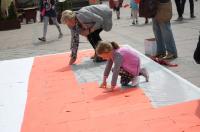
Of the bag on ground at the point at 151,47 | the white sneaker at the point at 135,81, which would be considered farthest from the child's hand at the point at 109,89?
the bag on ground at the point at 151,47

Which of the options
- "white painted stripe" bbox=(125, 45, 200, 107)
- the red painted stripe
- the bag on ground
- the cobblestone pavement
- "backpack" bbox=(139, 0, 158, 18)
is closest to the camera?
the red painted stripe

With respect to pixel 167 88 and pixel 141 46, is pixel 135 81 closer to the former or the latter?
pixel 167 88

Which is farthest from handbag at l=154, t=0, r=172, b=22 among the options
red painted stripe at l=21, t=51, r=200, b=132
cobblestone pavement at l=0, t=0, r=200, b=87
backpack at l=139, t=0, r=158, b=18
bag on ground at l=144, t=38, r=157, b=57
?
red painted stripe at l=21, t=51, r=200, b=132

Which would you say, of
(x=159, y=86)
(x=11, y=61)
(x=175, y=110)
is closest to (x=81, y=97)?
(x=159, y=86)

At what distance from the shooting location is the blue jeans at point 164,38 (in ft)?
24.9

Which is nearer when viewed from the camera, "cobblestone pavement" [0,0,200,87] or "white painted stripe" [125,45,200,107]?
"white painted stripe" [125,45,200,107]

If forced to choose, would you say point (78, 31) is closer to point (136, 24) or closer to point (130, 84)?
point (130, 84)

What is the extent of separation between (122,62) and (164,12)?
7.30ft

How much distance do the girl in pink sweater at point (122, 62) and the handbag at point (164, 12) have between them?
1841 mm

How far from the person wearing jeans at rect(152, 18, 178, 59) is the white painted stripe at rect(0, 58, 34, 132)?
8.18 feet

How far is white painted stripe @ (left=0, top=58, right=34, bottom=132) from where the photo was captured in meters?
5.20

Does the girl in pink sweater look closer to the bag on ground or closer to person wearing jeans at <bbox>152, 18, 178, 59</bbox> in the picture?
person wearing jeans at <bbox>152, 18, 178, 59</bbox>

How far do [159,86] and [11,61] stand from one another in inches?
172

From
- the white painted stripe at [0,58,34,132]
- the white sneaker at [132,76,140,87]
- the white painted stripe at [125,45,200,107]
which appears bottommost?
the white painted stripe at [0,58,34,132]
